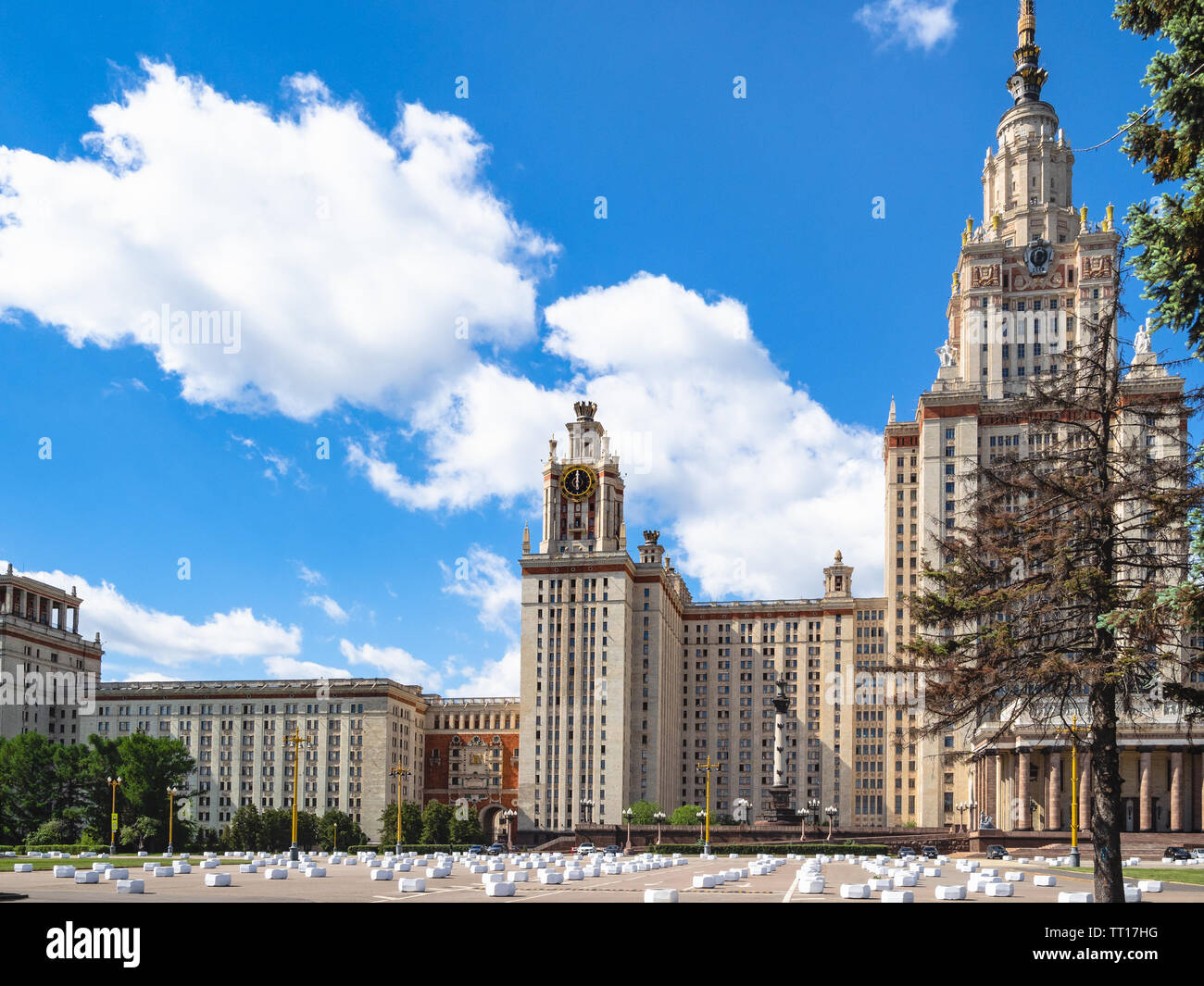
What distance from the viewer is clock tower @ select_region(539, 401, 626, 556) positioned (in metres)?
182

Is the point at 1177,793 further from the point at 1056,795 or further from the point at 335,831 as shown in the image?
the point at 335,831

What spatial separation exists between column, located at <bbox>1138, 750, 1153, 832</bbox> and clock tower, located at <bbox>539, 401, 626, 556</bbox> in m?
82.3

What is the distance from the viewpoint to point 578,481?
18388cm

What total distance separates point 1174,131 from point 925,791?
14241 centimetres

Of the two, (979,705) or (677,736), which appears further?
(677,736)

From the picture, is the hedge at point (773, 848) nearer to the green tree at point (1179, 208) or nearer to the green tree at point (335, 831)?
the green tree at point (335, 831)

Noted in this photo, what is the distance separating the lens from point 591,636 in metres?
175

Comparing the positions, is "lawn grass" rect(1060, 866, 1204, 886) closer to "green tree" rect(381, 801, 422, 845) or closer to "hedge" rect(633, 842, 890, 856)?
"hedge" rect(633, 842, 890, 856)

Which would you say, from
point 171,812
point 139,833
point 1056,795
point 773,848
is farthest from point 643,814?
point 139,833

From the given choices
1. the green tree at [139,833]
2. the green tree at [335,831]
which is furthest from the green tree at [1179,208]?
the green tree at [335,831]

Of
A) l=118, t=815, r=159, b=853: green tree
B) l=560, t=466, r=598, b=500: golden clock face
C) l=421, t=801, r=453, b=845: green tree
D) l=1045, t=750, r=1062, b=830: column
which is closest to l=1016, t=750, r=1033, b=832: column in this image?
l=1045, t=750, r=1062, b=830: column
